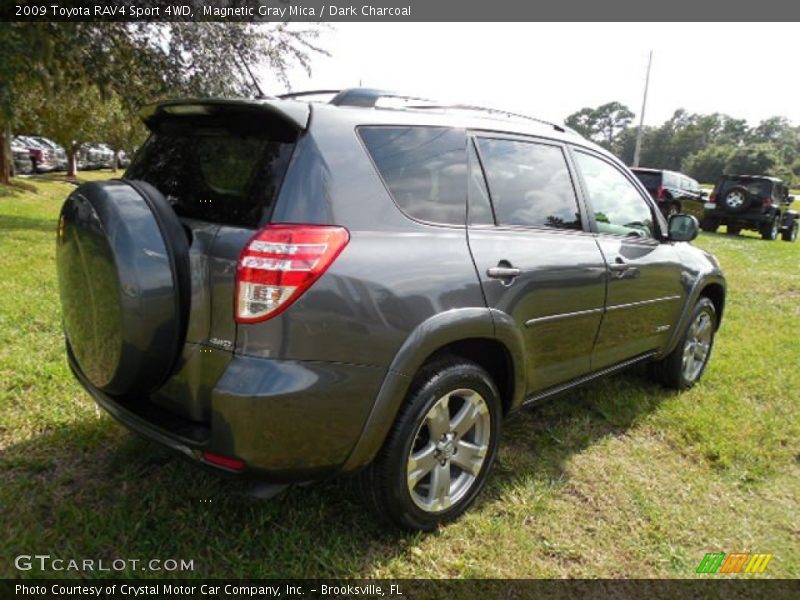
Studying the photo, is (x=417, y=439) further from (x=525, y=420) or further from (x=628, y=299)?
(x=628, y=299)

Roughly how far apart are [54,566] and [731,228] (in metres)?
18.4

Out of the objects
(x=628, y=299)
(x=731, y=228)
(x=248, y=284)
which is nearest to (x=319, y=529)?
(x=248, y=284)

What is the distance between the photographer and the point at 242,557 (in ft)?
7.25

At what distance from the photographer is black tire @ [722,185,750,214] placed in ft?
52.1

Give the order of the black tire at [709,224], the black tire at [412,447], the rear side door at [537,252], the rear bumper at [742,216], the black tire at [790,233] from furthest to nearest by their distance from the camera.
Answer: the black tire at [709,224] → the black tire at [790,233] → the rear bumper at [742,216] → the rear side door at [537,252] → the black tire at [412,447]

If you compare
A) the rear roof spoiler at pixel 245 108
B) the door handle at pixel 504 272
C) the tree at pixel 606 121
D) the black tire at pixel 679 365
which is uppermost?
the tree at pixel 606 121

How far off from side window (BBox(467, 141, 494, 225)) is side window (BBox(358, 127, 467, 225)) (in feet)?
0.11

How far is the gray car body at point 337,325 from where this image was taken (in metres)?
1.88

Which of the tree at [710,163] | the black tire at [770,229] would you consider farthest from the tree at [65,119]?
the tree at [710,163]

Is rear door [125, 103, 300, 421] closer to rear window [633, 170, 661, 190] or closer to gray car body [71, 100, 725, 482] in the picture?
gray car body [71, 100, 725, 482]

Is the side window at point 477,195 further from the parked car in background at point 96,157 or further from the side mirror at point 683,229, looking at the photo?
the parked car in background at point 96,157

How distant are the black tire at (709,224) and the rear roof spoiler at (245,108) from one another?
17.2m

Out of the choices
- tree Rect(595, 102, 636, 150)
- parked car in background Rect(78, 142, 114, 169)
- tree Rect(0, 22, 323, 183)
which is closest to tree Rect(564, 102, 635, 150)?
tree Rect(595, 102, 636, 150)

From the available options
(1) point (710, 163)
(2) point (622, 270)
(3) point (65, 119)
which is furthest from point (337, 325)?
(1) point (710, 163)
